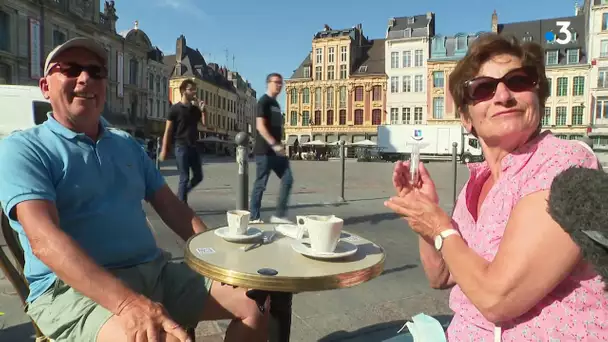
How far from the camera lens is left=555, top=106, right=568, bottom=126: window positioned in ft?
135

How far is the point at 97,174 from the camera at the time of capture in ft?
5.71

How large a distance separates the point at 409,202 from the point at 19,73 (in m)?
31.5

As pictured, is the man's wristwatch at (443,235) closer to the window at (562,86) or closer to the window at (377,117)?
the window at (562,86)

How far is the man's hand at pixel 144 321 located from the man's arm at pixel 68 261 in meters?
0.02

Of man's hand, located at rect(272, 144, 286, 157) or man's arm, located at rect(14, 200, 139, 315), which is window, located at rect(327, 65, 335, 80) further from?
man's arm, located at rect(14, 200, 139, 315)

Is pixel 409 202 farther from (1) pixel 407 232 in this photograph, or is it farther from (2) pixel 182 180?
(2) pixel 182 180

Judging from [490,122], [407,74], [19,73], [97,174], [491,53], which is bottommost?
[97,174]

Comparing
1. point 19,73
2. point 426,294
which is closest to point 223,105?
point 19,73

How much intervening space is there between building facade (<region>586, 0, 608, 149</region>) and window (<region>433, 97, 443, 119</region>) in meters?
13.2

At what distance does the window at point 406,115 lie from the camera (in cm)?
4706

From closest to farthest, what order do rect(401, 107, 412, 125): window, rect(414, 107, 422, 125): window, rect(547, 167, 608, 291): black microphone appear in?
rect(547, 167, 608, 291): black microphone → rect(414, 107, 422, 125): window → rect(401, 107, 412, 125): window

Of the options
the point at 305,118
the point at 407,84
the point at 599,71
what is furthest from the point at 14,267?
the point at 305,118

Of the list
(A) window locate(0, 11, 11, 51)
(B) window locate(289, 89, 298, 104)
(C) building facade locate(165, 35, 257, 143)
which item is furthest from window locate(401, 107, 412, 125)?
(A) window locate(0, 11, 11, 51)

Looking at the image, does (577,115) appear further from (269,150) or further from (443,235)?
(443,235)
